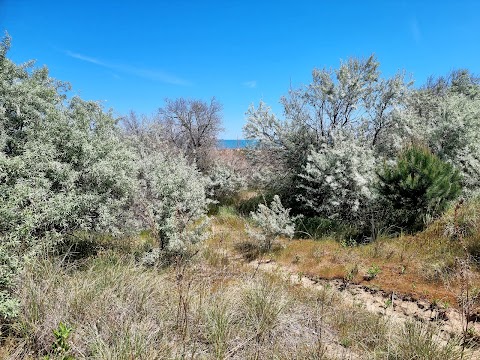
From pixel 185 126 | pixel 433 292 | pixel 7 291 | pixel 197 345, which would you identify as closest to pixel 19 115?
pixel 7 291

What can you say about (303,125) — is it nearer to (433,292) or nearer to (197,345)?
(433,292)

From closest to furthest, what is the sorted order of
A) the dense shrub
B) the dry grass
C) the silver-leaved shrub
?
the dry grass, the silver-leaved shrub, the dense shrub

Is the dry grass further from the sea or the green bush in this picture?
the sea

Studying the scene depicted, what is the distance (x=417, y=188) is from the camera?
7219 millimetres

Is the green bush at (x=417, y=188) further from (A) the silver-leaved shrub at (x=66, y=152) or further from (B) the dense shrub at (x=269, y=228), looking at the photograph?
(A) the silver-leaved shrub at (x=66, y=152)

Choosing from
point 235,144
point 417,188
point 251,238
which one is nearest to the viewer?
point 417,188

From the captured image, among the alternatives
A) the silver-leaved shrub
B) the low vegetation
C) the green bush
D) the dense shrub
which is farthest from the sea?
the silver-leaved shrub

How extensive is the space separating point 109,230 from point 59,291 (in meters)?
2.81

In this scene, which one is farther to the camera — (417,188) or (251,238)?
(251,238)

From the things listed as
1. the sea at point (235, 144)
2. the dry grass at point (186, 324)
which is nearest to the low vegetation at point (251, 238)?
the dry grass at point (186, 324)

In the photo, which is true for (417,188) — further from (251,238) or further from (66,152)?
(66,152)

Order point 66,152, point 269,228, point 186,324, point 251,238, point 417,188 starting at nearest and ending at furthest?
point 186,324
point 66,152
point 417,188
point 269,228
point 251,238

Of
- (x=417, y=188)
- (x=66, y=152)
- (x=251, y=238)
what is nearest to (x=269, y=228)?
(x=251, y=238)

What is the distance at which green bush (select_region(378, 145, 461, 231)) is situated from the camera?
7113mm
